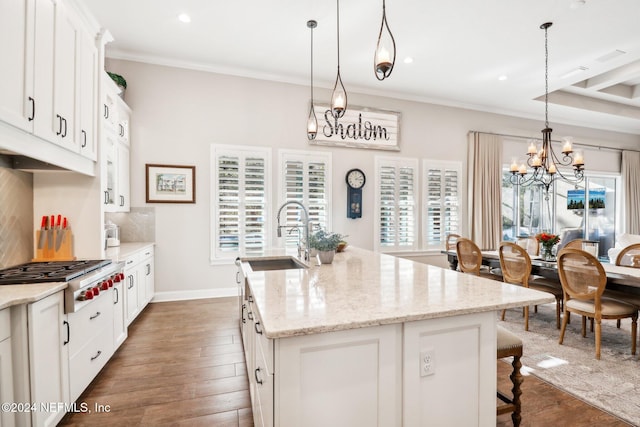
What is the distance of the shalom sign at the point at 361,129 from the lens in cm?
515

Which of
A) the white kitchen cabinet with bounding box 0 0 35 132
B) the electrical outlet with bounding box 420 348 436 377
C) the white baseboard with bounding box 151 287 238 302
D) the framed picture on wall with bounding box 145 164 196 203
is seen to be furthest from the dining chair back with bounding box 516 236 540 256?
the white kitchen cabinet with bounding box 0 0 35 132

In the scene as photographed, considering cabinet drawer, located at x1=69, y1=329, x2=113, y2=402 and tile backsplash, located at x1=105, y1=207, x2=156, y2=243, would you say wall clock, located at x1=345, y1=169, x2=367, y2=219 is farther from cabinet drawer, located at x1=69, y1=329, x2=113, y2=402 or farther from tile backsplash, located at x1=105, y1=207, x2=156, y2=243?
cabinet drawer, located at x1=69, y1=329, x2=113, y2=402

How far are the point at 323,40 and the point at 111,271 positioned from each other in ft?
11.4

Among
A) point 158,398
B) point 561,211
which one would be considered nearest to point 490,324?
point 158,398

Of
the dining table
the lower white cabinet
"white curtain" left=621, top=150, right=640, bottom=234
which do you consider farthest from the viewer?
"white curtain" left=621, top=150, right=640, bottom=234

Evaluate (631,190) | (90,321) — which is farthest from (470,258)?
(631,190)

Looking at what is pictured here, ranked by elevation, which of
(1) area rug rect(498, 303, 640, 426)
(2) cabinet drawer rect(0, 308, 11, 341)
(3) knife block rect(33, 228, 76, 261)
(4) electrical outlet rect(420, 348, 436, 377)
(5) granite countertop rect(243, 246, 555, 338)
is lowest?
(1) area rug rect(498, 303, 640, 426)

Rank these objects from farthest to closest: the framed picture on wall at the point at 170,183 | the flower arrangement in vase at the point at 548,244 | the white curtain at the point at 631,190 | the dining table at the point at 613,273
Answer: the white curtain at the point at 631,190
the framed picture on wall at the point at 170,183
the flower arrangement in vase at the point at 548,244
the dining table at the point at 613,273

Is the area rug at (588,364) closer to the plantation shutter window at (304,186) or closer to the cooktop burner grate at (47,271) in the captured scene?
the plantation shutter window at (304,186)

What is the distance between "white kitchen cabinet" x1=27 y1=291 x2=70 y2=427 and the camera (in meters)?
1.62

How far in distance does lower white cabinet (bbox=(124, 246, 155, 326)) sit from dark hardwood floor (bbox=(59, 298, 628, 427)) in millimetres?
278

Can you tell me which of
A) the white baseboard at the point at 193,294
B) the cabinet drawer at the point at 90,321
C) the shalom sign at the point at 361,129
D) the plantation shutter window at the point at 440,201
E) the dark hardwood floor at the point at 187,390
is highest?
the shalom sign at the point at 361,129

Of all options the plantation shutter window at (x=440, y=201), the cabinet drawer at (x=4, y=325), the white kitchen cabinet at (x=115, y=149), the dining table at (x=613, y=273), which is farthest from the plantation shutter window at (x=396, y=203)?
the cabinet drawer at (x=4, y=325)

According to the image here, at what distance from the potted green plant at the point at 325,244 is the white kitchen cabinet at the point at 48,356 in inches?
64.3
